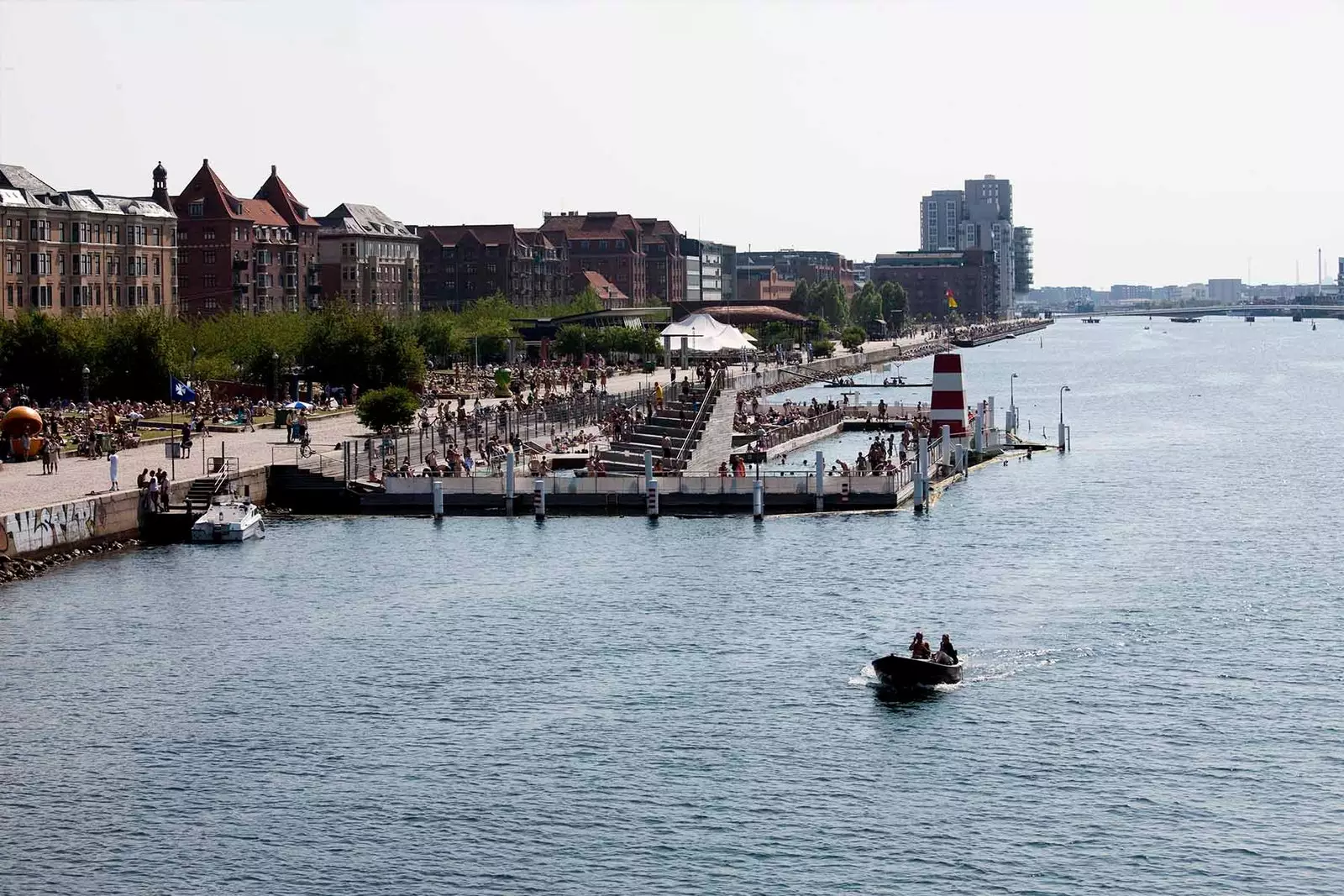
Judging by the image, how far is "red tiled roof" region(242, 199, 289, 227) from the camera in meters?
177

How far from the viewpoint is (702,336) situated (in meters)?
122

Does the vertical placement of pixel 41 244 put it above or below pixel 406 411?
above

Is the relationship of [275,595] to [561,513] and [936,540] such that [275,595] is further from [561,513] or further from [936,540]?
[936,540]

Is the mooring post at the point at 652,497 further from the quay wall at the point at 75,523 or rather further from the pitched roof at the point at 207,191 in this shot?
the pitched roof at the point at 207,191

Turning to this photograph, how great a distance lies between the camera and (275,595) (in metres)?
62.5

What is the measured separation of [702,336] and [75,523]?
58462 millimetres

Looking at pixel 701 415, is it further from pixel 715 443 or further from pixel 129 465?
pixel 129 465

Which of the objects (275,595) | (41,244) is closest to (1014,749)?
(275,595)

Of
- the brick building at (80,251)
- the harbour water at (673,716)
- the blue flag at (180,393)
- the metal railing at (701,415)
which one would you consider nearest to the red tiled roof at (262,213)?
the brick building at (80,251)

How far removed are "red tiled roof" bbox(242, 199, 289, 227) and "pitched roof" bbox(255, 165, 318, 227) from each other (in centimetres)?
214

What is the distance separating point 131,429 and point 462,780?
54.7 meters

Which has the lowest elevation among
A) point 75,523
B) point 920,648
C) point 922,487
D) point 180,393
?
point 920,648

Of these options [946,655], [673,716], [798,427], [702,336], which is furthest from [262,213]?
[673,716]

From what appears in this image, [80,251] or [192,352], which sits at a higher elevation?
[80,251]
